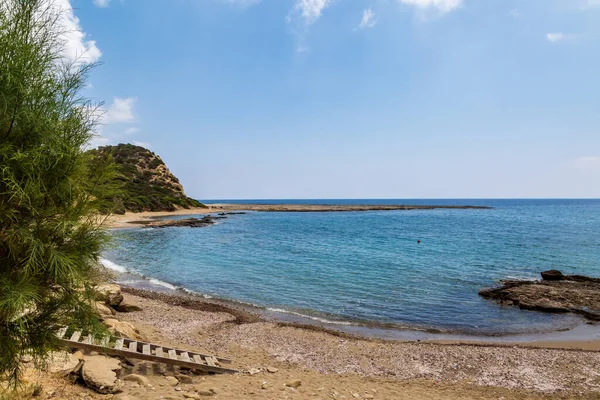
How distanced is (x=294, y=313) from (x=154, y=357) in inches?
366

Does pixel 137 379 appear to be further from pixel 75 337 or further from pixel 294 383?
pixel 294 383

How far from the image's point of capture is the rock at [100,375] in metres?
6.86

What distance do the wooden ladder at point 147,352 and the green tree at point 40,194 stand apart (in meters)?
3.16

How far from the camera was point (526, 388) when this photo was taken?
990cm

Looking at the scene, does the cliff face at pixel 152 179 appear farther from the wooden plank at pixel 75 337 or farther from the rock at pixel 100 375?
the rock at pixel 100 375

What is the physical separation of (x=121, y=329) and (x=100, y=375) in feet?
11.3

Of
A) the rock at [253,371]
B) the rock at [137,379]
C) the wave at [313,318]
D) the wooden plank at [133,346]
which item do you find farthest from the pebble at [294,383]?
the wave at [313,318]

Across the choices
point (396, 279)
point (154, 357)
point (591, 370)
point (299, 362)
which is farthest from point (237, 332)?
point (396, 279)

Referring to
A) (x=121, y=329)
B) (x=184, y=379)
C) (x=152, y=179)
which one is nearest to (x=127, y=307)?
(x=121, y=329)

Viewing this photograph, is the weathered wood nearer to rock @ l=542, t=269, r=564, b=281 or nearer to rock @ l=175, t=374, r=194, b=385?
rock @ l=175, t=374, r=194, b=385

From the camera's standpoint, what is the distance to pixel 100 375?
7.09 m

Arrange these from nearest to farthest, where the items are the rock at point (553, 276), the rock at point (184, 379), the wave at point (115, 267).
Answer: the rock at point (184, 379), the rock at point (553, 276), the wave at point (115, 267)

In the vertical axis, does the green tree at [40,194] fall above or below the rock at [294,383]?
above

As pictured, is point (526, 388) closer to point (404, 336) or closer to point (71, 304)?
point (404, 336)
